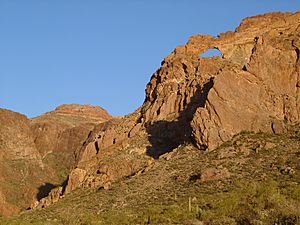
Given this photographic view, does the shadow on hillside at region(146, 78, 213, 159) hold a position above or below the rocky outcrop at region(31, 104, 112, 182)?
below

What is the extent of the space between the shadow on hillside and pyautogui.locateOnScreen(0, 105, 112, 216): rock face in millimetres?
26145

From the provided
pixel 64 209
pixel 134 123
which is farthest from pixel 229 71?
pixel 64 209

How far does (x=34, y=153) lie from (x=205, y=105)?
51.7 metres

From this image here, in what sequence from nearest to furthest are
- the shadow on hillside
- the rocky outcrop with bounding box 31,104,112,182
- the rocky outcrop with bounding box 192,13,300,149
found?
the rocky outcrop with bounding box 192,13,300,149 → the shadow on hillside → the rocky outcrop with bounding box 31,104,112,182

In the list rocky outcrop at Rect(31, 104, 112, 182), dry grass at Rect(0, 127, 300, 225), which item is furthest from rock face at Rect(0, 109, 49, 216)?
dry grass at Rect(0, 127, 300, 225)

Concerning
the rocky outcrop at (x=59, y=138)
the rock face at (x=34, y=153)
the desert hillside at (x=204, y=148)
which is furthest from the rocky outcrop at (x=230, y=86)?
the rocky outcrop at (x=59, y=138)

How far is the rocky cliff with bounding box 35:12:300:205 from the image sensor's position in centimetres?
5372

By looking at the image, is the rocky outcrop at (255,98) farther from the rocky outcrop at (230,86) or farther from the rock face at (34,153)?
the rock face at (34,153)

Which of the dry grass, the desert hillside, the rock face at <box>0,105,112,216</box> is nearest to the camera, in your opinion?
the dry grass

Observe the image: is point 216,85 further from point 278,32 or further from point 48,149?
point 48,149

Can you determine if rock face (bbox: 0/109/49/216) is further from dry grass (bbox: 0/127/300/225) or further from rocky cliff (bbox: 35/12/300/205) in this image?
dry grass (bbox: 0/127/300/225)

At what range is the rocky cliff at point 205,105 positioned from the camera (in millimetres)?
53719

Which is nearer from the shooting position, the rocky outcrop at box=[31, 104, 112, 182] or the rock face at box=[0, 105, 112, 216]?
the rock face at box=[0, 105, 112, 216]

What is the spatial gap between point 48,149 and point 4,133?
32.9 ft
